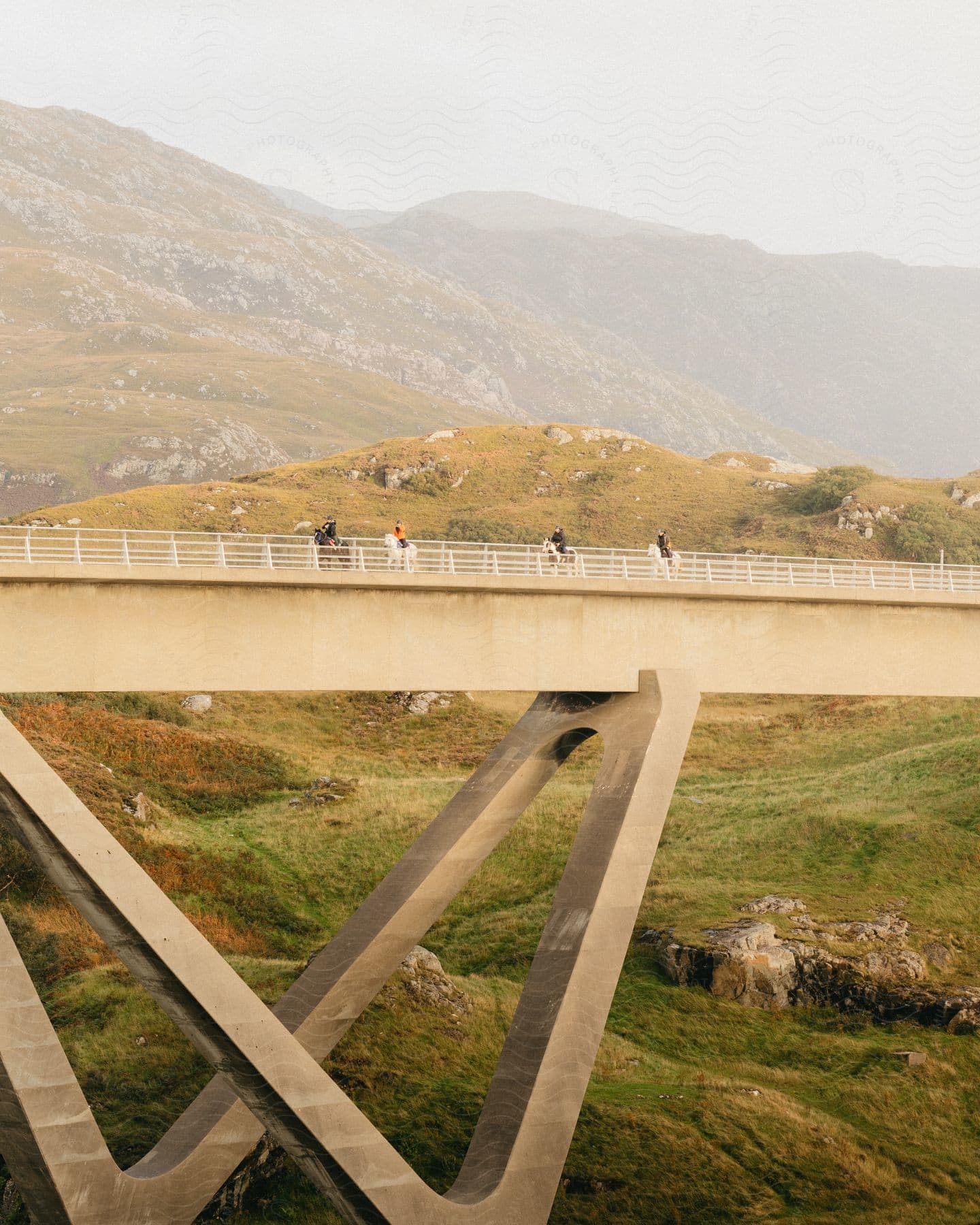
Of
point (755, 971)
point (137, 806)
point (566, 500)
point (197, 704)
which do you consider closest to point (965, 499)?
point (566, 500)

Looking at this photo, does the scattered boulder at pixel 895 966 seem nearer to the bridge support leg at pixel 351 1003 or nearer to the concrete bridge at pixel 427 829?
the concrete bridge at pixel 427 829

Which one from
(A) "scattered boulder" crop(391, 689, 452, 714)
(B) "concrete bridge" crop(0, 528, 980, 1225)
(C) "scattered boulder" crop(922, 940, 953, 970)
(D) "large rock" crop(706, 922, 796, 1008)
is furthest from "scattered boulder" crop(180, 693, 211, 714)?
(C) "scattered boulder" crop(922, 940, 953, 970)

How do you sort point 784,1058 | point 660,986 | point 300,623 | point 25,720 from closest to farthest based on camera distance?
point 300,623 < point 784,1058 < point 660,986 < point 25,720

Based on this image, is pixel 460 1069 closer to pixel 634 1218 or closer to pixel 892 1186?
pixel 634 1218

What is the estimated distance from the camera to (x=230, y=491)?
9175cm

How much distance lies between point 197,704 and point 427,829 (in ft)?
114

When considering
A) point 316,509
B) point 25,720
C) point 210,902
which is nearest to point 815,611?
point 210,902

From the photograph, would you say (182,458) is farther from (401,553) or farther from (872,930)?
(401,553)

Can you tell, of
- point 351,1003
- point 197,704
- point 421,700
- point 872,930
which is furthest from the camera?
point 421,700

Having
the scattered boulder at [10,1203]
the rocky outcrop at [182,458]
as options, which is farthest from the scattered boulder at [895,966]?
the rocky outcrop at [182,458]

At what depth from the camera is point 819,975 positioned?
102 feet

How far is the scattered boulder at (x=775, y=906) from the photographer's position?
34.4m

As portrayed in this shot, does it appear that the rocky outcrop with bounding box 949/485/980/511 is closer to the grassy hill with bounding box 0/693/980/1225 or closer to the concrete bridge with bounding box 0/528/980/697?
the grassy hill with bounding box 0/693/980/1225

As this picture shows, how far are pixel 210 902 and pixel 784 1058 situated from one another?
55.3 ft
